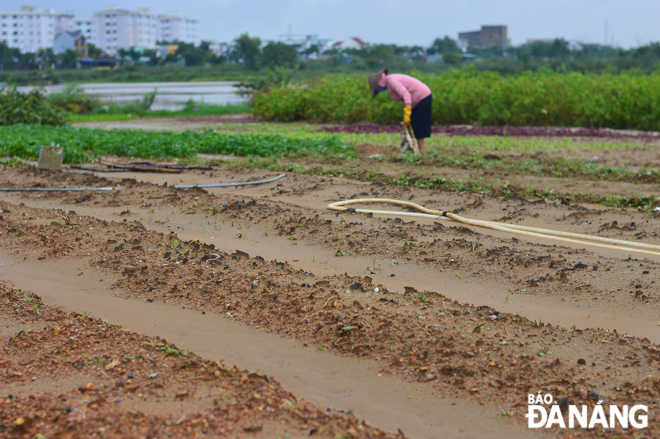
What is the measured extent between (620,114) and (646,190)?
9.81 meters

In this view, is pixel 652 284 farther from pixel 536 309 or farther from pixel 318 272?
pixel 318 272

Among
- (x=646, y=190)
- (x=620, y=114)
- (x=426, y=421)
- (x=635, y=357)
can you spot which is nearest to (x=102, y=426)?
(x=426, y=421)

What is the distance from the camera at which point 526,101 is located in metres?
16.8

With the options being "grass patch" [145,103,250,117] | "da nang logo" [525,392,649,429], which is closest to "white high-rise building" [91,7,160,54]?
"grass patch" [145,103,250,117]

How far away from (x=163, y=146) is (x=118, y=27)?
124695mm

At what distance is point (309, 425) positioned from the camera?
249 cm

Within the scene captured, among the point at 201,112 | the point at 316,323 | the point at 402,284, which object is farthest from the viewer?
the point at 201,112

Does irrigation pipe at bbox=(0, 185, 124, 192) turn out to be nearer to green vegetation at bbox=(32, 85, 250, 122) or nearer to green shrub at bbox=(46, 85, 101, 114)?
green vegetation at bbox=(32, 85, 250, 122)

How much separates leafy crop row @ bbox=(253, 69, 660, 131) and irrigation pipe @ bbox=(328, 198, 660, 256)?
461 inches

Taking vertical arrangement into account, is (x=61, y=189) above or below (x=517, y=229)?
above

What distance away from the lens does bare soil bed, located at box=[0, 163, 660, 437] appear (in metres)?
2.99

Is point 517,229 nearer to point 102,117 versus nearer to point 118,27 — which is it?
point 102,117

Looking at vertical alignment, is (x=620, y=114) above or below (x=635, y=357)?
above

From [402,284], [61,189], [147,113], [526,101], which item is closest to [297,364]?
[402,284]
